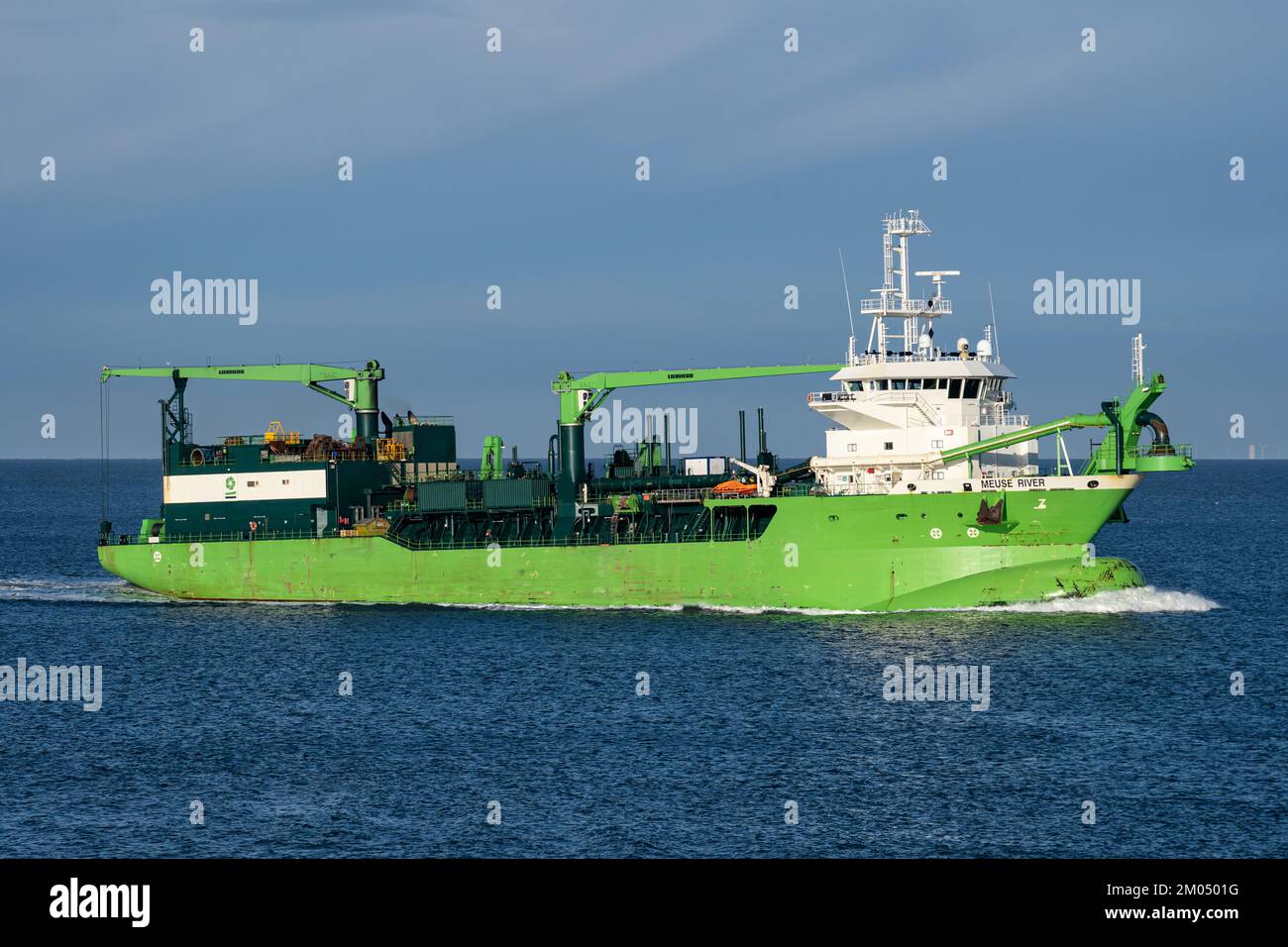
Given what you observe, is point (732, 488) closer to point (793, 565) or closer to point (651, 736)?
point (793, 565)

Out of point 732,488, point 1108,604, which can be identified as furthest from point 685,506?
point 1108,604

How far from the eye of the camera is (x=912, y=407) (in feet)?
194

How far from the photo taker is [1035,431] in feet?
183

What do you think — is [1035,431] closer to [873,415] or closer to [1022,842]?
[873,415]

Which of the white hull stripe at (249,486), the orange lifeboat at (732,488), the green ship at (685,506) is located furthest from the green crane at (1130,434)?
Answer: the white hull stripe at (249,486)

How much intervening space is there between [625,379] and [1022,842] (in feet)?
129

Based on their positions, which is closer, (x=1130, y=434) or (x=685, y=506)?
(x=1130, y=434)

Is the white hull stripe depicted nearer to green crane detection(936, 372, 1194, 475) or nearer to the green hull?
the green hull

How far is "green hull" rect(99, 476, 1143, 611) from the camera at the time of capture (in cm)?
5459

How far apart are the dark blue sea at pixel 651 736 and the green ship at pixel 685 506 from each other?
1.67m

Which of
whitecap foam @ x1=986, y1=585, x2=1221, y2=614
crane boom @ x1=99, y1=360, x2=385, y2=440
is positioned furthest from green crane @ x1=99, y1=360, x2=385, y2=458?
whitecap foam @ x1=986, y1=585, x2=1221, y2=614

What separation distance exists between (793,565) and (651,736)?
64.1 feet

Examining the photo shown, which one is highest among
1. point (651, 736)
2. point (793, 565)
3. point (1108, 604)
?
point (793, 565)

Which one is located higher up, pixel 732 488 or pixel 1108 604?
pixel 732 488
